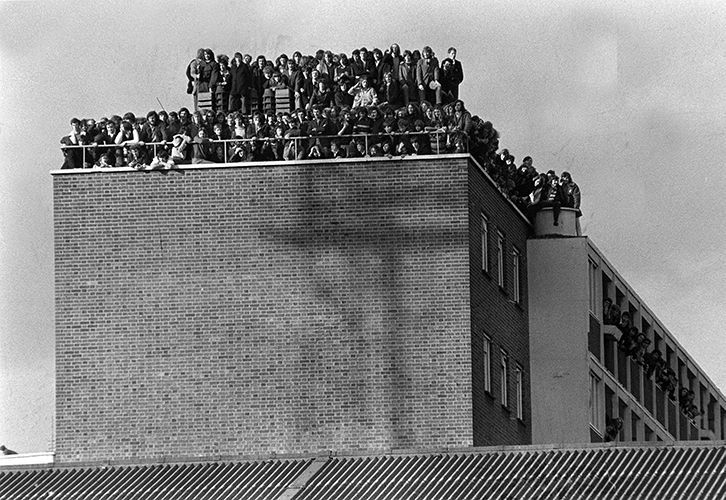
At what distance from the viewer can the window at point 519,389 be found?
253 ft

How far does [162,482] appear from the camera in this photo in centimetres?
6231

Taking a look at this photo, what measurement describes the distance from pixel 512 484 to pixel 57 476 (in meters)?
12.3

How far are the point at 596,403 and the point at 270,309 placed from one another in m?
14.3

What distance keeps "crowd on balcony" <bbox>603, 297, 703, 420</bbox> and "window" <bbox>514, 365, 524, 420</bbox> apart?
756 centimetres

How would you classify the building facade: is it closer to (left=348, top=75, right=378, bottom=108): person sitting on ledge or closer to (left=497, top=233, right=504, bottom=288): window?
(left=497, top=233, right=504, bottom=288): window

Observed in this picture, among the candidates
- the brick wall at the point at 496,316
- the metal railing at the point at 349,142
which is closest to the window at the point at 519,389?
the brick wall at the point at 496,316

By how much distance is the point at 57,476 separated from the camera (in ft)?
211

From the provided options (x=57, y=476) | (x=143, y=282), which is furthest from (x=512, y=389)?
(x=57, y=476)

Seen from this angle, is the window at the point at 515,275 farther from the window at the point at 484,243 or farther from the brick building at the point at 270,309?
the brick building at the point at 270,309

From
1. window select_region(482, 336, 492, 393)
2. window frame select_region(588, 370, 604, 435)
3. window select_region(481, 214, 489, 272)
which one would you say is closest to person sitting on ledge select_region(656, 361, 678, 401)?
window frame select_region(588, 370, 604, 435)

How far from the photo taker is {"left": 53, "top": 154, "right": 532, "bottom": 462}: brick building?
233 feet

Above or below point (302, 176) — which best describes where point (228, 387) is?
below

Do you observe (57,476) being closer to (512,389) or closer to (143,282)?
(143,282)

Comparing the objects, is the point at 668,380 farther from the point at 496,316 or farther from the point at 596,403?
the point at 496,316
